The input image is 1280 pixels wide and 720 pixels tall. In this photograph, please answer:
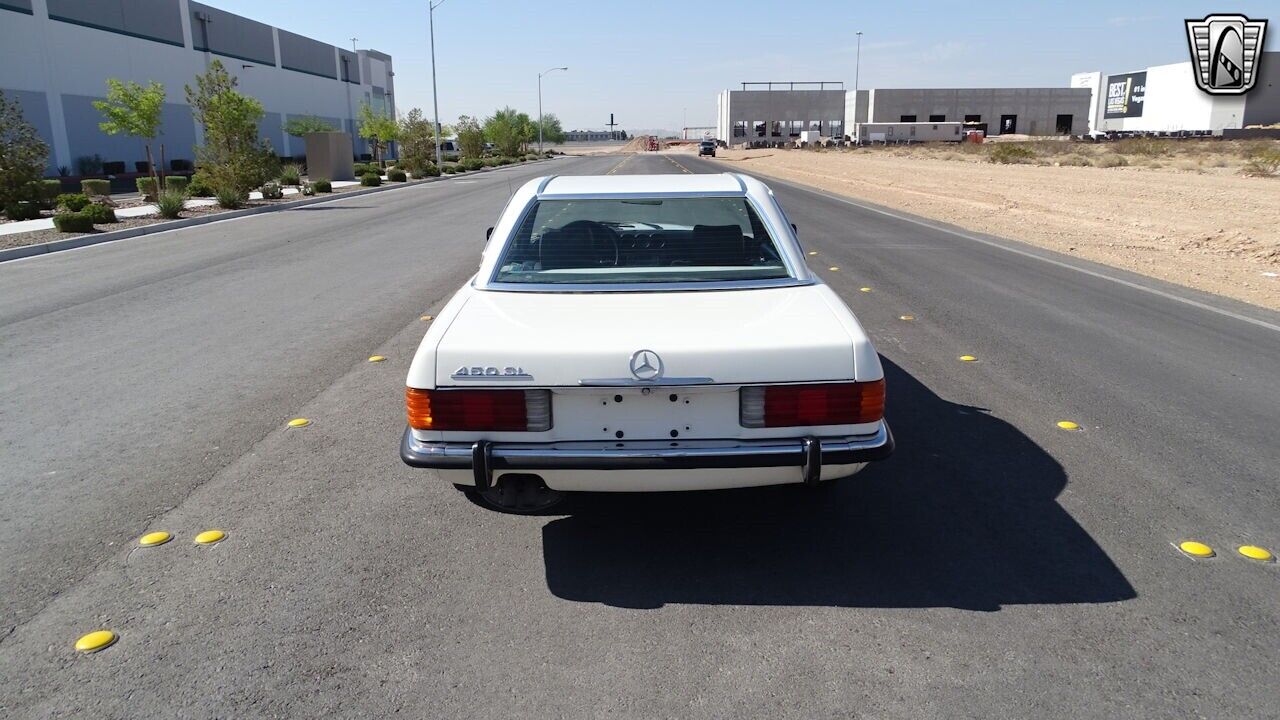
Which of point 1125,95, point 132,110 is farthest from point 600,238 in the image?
point 1125,95

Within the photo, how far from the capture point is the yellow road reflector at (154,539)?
13.3ft

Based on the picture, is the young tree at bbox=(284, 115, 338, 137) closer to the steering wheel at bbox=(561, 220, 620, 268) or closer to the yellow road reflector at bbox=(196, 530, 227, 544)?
the steering wheel at bbox=(561, 220, 620, 268)

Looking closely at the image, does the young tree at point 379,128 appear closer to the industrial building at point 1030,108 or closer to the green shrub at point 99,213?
the green shrub at point 99,213

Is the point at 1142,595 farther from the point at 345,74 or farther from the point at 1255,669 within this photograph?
the point at 345,74

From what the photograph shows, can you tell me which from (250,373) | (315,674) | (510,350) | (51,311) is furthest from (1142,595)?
(51,311)

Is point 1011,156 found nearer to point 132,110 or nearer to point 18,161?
point 132,110

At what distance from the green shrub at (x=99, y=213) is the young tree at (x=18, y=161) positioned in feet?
11.0

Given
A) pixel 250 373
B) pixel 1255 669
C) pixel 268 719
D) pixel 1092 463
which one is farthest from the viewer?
pixel 250 373

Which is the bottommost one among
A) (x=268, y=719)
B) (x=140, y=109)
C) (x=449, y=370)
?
(x=268, y=719)

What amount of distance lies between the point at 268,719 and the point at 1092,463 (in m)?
4.14

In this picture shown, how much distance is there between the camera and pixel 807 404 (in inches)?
136

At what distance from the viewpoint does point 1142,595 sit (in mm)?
3512

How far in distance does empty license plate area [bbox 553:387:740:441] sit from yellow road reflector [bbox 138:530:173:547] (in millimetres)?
1940

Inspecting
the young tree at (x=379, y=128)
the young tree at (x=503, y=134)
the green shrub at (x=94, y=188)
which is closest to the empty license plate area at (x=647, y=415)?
the green shrub at (x=94, y=188)
